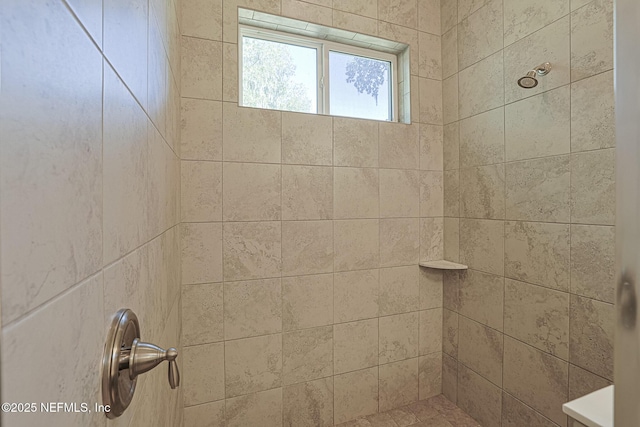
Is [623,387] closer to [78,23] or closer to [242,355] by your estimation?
[78,23]

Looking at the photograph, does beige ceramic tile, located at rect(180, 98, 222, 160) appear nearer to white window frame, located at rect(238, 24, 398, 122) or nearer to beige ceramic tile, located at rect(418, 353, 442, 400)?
white window frame, located at rect(238, 24, 398, 122)

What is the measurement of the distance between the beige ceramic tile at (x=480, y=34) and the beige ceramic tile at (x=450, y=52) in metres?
0.03

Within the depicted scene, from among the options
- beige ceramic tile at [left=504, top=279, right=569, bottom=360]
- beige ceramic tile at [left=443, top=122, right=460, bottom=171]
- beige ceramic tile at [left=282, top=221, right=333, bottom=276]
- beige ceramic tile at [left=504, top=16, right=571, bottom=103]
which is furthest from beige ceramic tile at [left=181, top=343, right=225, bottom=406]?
beige ceramic tile at [left=504, top=16, right=571, bottom=103]

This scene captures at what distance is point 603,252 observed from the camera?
1149mm

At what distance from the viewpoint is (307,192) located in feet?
5.40

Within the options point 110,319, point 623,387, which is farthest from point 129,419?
point 623,387

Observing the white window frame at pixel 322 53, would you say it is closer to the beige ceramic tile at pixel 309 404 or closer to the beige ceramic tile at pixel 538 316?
the beige ceramic tile at pixel 538 316

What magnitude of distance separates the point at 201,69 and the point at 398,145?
119 cm

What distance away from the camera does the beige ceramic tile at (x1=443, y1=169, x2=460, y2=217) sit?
72.8 inches

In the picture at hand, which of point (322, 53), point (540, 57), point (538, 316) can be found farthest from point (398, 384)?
point (322, 53)

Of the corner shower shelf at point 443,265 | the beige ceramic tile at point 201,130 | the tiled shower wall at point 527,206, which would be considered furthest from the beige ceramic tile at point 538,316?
the beige ceramic tile at point 201,130

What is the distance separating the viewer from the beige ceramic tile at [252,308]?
1508 mm

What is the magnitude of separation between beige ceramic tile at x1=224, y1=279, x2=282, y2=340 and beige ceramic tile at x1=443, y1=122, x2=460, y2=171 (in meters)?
1.32

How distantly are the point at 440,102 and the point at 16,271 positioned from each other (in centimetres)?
218
